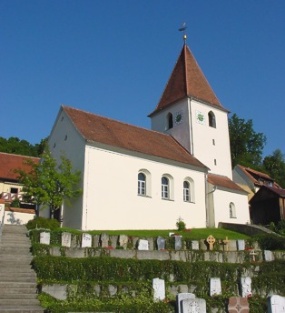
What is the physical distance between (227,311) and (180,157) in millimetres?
20121

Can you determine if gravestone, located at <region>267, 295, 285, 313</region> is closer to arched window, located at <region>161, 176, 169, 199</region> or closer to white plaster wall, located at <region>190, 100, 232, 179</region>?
arched window, located at <region>161, 176, 169, 199</region>

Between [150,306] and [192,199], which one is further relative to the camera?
[192,199]

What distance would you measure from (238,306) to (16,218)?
1756cm

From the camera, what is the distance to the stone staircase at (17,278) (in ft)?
42.2

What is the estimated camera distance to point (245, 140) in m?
65.1

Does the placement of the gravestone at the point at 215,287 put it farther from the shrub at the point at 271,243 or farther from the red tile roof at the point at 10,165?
the red tile roof at the point at 10,165

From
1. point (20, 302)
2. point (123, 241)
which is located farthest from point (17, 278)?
point (123, 241)

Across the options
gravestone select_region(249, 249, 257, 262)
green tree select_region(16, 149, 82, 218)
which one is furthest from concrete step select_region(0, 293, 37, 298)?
green tree select_region(16, 149, 82, 218)

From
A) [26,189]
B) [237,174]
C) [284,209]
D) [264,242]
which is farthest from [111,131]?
[237,174]

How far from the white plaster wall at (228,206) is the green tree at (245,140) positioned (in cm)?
2961

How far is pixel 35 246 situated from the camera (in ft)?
56.2

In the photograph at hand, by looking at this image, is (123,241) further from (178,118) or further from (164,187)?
(178,118)

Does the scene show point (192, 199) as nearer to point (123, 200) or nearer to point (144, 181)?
point (144, 181)

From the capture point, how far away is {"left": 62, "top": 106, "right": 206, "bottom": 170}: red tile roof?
93.4 feet
